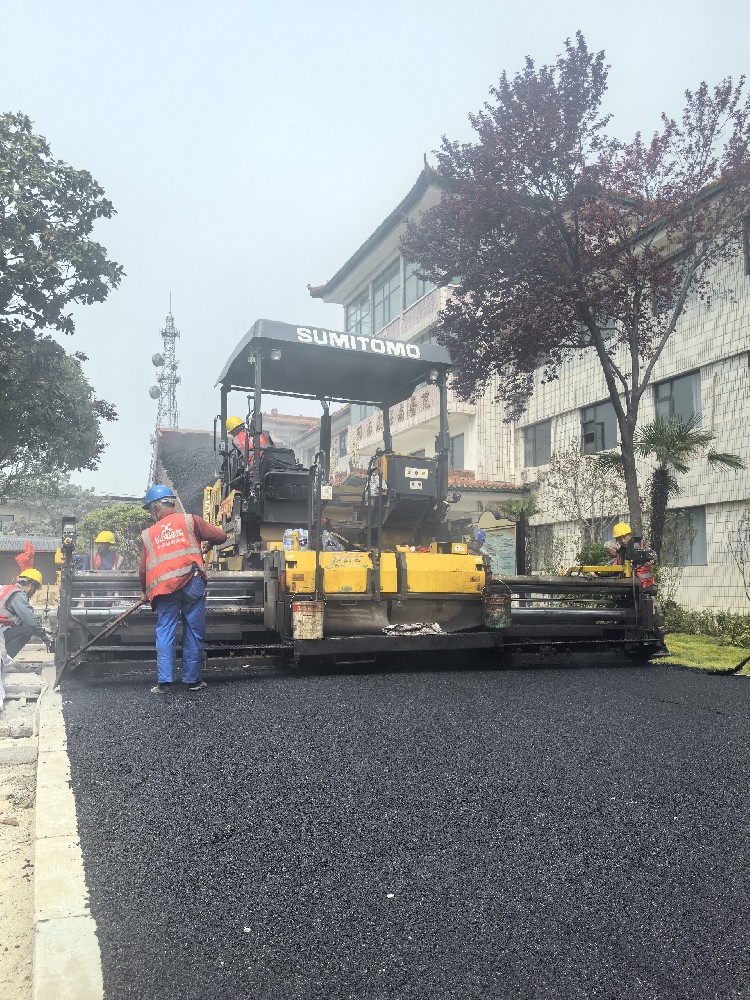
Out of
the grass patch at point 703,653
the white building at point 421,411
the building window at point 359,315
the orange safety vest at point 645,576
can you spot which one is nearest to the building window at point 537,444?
the white building at point 421,411

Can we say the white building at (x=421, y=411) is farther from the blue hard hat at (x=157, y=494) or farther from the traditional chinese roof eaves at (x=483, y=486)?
the blue hard hat at (x=157, y=494)

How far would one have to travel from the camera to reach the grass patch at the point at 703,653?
27.2ft

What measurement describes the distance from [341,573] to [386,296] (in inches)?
723

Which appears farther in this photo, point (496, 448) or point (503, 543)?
point (496, 448)

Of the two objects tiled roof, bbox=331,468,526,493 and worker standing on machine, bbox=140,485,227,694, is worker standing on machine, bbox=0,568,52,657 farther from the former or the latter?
tiled roof, bbox=331,468,526,493

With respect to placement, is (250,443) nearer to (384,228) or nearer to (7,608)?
(7,608)

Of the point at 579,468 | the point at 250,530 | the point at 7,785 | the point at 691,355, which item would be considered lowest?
the point at 7,785

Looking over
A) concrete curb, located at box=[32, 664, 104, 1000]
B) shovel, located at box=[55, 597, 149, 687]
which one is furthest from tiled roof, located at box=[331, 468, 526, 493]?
concrete curb, located at box=[32, 664, 104, 1000]

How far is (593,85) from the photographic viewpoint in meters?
10.4

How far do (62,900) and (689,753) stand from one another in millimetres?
2850

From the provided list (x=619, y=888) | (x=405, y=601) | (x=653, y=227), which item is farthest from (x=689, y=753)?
(x=653, y=227)

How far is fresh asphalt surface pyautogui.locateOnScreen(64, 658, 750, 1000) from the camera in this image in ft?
6.75

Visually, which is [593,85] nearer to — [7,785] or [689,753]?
[689,753]

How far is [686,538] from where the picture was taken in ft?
45.6
